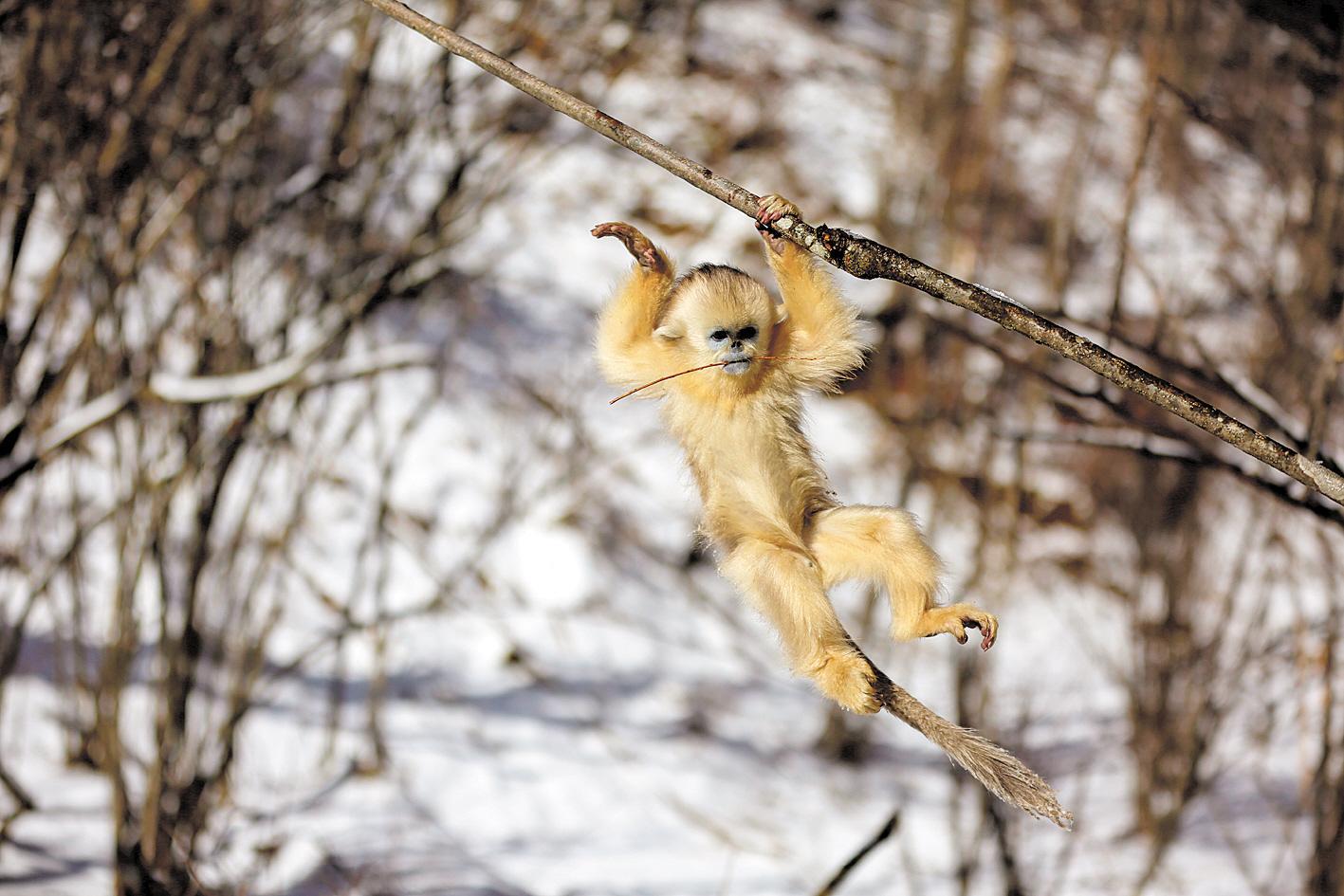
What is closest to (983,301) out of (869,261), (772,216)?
(869,261)

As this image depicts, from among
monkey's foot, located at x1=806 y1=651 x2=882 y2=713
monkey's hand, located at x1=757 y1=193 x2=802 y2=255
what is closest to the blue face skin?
monkey's hand, located at x1=757 y1=193 x2=802 y2=255

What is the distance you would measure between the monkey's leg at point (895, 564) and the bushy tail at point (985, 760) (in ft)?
0.22

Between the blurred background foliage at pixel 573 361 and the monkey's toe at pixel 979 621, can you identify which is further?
the blurred background foliage at pixel 573 361

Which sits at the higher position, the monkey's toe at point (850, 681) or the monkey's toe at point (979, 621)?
the monkey's toe at point (979, 621)

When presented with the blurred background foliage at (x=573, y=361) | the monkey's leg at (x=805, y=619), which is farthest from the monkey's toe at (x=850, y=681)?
the blurred background foliage at (x=573, y=361)

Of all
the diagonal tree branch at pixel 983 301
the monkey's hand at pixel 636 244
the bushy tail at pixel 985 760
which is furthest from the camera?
the diagonal tree branch at pixel 983 301

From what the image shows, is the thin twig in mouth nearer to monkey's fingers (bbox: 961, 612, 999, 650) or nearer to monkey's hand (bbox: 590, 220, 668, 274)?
monkey's hand (bbox: 590, 220, 668, 274)

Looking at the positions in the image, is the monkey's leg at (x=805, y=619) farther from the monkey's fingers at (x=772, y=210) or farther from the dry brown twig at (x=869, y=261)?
the monkey's fingers at (x=772, y=210)

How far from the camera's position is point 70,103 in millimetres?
4477

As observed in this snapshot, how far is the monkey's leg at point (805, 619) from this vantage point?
1.09 m

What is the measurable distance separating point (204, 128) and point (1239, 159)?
11012 mm

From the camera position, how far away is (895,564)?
113cm

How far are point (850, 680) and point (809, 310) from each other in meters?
0.37

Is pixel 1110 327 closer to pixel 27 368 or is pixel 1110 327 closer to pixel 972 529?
pixel 972 529
